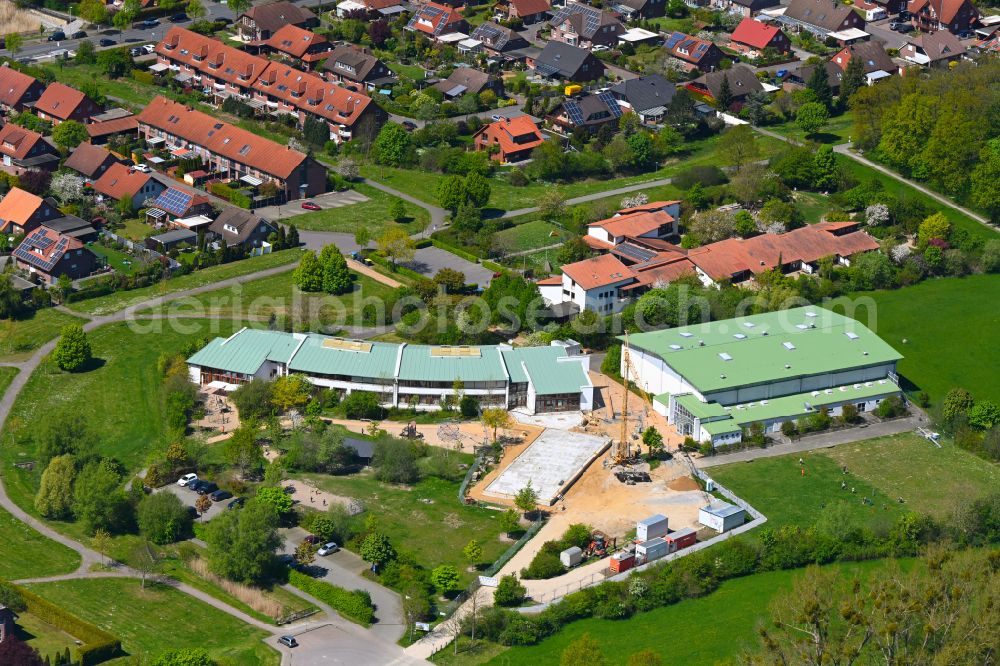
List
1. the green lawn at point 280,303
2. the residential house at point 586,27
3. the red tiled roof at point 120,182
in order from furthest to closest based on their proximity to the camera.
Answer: the residential house at point 586,27, the red tiled roof at point 120,182, the green lawn at point 280,303

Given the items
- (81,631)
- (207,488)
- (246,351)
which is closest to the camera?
(81,631)

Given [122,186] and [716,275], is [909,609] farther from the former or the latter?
[122,186]

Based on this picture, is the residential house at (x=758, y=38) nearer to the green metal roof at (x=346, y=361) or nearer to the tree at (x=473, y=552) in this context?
the green metal roof at (x=346, y=361)

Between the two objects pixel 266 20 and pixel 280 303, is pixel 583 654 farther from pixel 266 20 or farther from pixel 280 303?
pixel 266 20

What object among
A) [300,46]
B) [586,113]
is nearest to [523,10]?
[300,46]

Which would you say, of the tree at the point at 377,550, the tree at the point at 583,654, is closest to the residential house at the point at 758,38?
the tree at the point at 377,550
